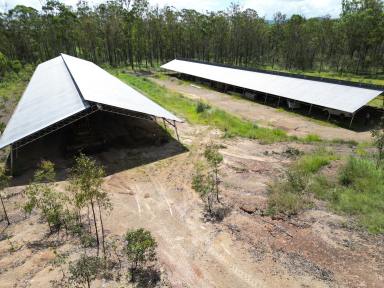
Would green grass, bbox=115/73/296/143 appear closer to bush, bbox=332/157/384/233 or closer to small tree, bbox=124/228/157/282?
bush, bbox=332/157/384/233

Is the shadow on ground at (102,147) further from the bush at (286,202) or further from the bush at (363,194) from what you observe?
the bush at (363,194)

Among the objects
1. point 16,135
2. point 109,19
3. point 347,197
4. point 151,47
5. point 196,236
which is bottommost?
point 196,236

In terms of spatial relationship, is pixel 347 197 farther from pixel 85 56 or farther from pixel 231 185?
pixel 85 56

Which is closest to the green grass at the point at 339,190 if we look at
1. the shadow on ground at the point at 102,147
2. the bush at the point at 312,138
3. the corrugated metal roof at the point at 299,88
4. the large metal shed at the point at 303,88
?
the bush at the point at 312,138

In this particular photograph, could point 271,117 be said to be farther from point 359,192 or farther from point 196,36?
point 196,36

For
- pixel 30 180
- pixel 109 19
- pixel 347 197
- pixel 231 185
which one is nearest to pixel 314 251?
pixel 347 197

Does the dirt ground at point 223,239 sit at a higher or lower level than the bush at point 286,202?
lower

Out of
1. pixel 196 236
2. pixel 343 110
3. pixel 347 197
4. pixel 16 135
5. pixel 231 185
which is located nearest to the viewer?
pixel 196 236
